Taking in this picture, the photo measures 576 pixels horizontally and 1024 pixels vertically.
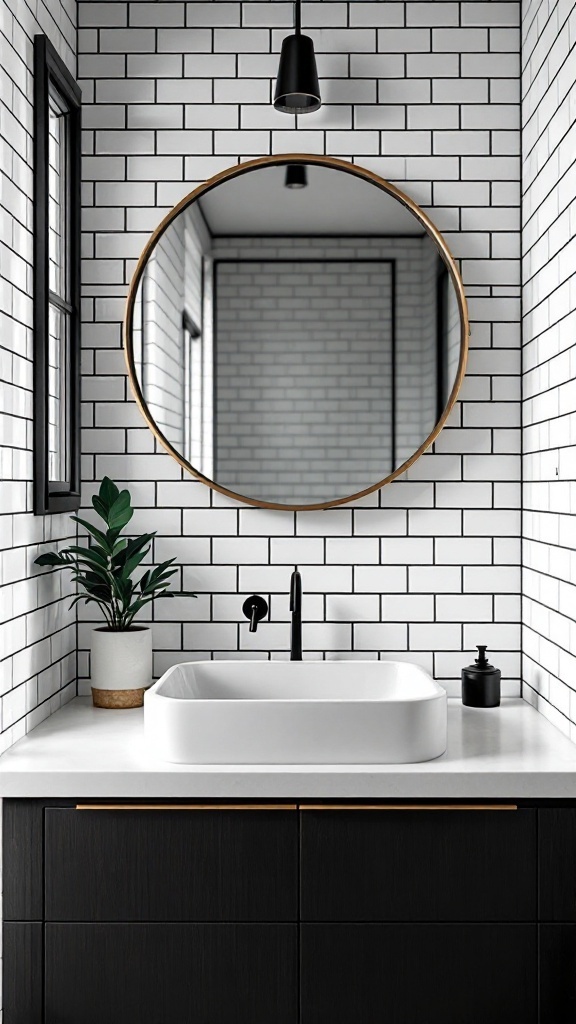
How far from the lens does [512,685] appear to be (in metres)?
2.40

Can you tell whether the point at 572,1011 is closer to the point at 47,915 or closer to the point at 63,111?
the point at 47,915

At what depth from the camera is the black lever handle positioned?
7.61 ft

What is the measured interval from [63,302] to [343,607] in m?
1.02

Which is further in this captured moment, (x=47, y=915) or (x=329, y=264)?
(x=329, y=264)

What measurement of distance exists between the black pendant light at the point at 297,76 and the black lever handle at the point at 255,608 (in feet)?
→ 3.88

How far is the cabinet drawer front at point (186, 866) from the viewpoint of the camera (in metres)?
1.78

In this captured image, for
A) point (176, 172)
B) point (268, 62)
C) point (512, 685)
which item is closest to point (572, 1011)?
point (512, 685)

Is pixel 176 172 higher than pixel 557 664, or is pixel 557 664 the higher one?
pixel 176 172

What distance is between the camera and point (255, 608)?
234 centimetres

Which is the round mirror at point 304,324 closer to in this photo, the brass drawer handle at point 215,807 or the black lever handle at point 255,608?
the black lever handle at point 255,608

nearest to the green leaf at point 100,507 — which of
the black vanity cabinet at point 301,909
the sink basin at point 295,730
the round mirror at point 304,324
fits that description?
the round mirror at point 304,324

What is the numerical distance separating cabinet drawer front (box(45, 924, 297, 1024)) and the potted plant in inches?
23.5

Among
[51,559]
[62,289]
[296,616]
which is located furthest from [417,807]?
[62,289]

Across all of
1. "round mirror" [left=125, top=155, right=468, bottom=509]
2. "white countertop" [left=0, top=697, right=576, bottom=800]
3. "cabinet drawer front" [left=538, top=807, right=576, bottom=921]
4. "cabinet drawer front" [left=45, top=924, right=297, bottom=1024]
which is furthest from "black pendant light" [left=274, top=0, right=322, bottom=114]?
"cabinet drawer front" [left=45, top=924, right=297, bottom=1024]
